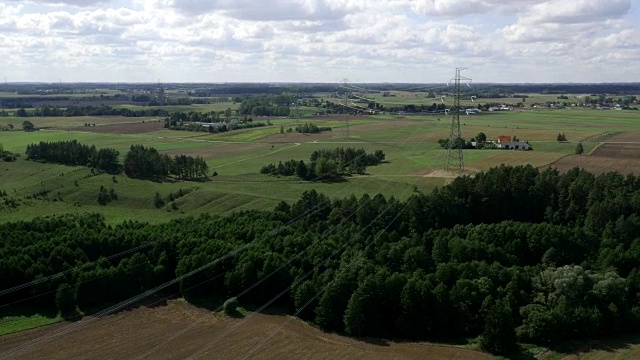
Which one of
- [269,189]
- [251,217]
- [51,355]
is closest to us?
[51,355]

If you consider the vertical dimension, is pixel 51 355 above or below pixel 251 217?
below

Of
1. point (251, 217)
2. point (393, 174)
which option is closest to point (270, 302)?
point (251, 217)

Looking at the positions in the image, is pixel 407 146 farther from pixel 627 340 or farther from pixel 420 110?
pixel 627 340

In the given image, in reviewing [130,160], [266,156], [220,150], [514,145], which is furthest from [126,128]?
[514,145]

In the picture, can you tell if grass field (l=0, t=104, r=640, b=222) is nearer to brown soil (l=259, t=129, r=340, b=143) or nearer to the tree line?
brown soil (l=259, t=129, r=340, b=143)

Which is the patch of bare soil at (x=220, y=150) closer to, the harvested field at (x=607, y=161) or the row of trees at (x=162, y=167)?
the row of trees at (x=162, y=167)

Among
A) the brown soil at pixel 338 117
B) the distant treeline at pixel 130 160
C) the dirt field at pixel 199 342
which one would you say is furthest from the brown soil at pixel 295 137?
the dirt field at pixel 199 342

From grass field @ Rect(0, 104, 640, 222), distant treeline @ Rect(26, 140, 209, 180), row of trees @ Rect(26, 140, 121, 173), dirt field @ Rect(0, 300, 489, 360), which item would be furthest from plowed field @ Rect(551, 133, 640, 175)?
→ row of trees @ Rect(26, 140, 121, 173)
